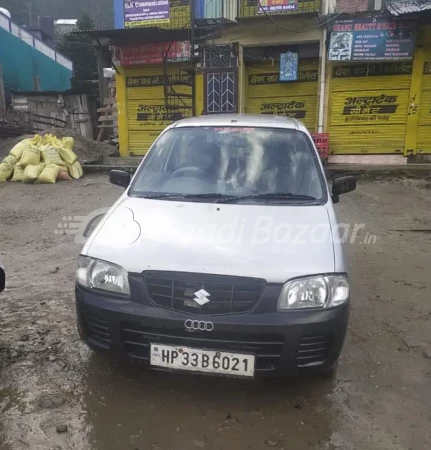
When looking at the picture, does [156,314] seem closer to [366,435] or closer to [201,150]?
[366,435]

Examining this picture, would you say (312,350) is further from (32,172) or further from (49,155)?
(49,155)

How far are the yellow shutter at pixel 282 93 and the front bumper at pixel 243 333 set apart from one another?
35.2 feet

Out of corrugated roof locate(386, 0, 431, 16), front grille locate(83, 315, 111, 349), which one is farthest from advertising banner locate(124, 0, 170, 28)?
front grille locate(83, 315, 111, 349)

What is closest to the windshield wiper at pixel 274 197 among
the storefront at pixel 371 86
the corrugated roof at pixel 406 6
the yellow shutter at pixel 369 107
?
the corrugated roof at pixel 406 6

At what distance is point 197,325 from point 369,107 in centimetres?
1104

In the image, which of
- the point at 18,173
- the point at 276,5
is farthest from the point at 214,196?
the point at 276,5

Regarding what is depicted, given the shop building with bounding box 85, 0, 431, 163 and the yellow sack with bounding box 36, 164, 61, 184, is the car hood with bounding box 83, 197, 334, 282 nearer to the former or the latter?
the yellow sack with bounding box 36, 164, 61, 184

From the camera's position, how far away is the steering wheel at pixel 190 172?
3567 mm

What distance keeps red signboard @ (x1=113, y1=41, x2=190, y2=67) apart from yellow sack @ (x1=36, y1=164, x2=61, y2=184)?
4.54m

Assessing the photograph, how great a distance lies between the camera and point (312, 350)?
2488mm

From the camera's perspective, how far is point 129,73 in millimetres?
13477

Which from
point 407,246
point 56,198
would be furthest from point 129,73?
point 407,246

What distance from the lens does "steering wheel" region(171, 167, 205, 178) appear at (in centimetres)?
357

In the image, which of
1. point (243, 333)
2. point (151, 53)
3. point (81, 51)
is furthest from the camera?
point (81, 51)
